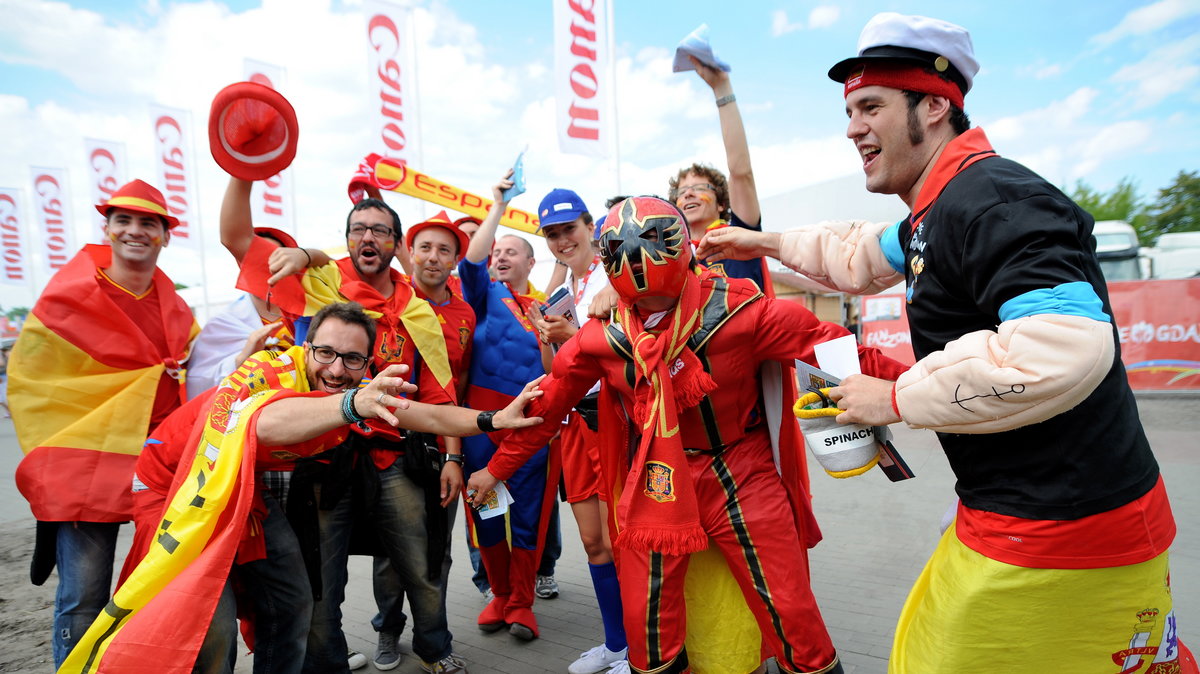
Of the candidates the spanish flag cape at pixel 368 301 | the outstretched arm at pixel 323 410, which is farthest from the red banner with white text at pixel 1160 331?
the outstretched arm at pixel 323 410

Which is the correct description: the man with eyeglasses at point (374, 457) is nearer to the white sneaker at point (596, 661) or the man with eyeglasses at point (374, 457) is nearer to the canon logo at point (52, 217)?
the white sneaker at point (596, 661)

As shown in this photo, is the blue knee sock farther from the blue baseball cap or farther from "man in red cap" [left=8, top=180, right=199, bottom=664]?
"man in red cap" [left=8, top=180, right=199, bottom=664]

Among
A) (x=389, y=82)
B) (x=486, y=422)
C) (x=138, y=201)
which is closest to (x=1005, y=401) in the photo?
(x=486, y=422)

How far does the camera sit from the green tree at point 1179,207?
2966 centimetres

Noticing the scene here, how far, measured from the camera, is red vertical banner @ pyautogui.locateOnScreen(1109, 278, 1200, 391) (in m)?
11.1

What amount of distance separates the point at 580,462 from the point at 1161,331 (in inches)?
463

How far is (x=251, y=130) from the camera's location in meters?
3.11

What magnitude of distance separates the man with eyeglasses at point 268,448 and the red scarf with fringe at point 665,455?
587 mm

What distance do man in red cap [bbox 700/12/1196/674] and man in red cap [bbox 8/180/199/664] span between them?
128 inches

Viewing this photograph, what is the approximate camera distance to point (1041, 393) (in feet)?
4.36

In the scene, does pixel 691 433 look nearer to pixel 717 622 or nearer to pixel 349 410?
pixel 717 622

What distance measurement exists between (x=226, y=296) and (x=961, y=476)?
25.0 meters

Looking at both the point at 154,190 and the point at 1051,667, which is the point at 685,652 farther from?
the point at 154,190

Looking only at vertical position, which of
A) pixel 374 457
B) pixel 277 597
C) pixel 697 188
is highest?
pixel 697 188
